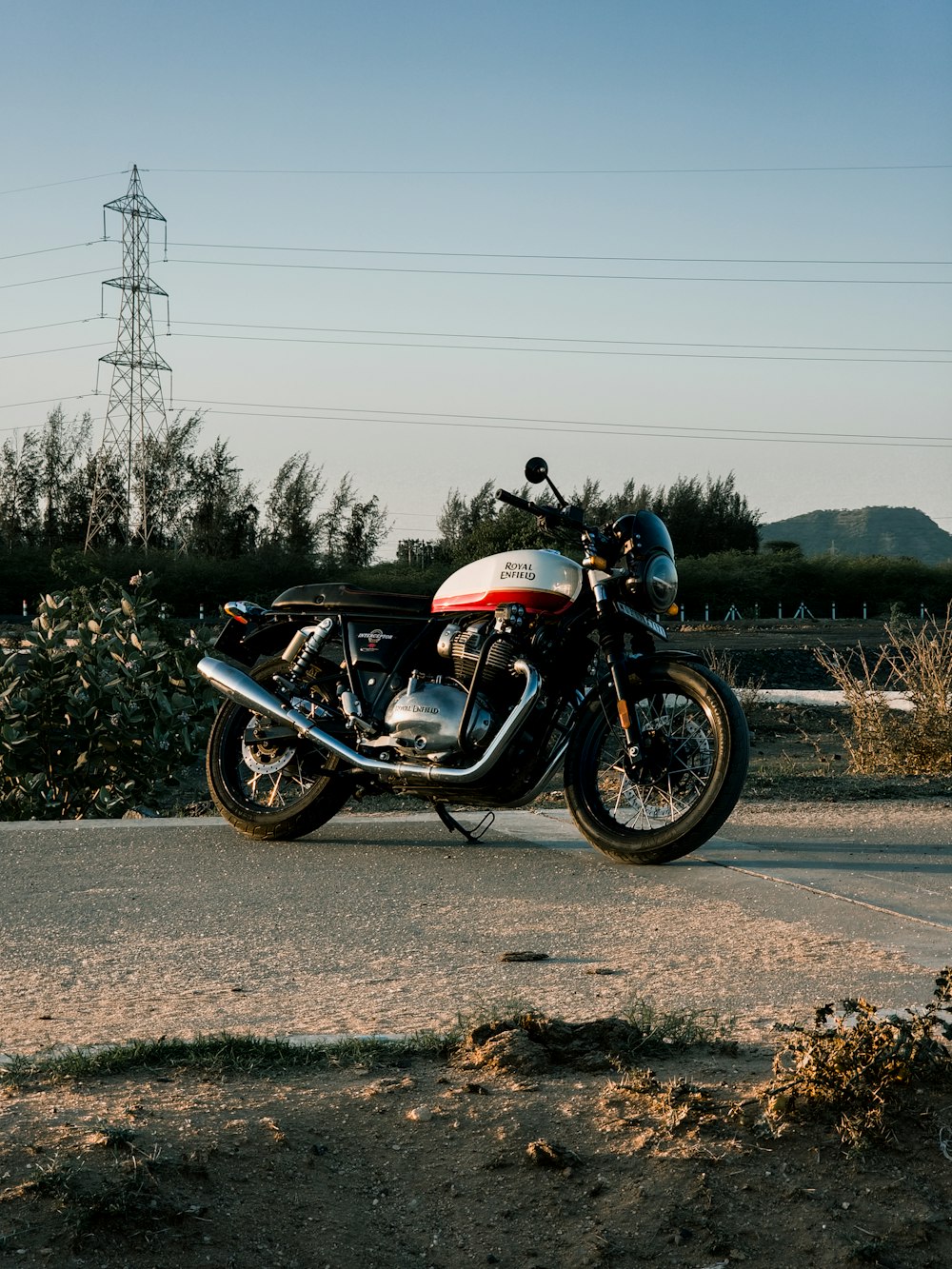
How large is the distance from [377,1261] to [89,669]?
6728mm

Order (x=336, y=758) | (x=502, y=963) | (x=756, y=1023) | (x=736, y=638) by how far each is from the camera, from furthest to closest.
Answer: (x=736, y=638)
(x=336, y=758)
(x=502, y=963)
(x=756, y=1023)

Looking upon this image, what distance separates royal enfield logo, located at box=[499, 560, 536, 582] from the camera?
5.93 m

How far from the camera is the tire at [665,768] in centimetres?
559

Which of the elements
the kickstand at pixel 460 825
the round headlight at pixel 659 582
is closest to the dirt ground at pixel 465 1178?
the round headlight at pixel 659 582

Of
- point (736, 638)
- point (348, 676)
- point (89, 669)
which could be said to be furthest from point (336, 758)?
point (736, 638)

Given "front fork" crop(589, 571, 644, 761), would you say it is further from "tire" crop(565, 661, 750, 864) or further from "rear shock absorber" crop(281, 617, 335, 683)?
"rear shock absorber" crop(281, 617, 335, 683)

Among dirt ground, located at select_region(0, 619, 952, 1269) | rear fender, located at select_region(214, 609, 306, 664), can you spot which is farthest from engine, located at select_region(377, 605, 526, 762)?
dirt ground, located at select_region(0, 619, 952, 1269)

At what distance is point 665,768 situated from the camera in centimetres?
581

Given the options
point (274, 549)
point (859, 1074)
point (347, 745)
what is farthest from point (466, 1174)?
point (274, 549)

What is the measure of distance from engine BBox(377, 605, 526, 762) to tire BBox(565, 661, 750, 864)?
0.37 m

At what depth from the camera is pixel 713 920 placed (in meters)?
4.87

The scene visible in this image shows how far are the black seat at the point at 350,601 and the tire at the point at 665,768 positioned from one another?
3.07 feet

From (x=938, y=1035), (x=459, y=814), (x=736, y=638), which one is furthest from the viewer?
(x=736, y=638)

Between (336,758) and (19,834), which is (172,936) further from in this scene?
(19,834)
